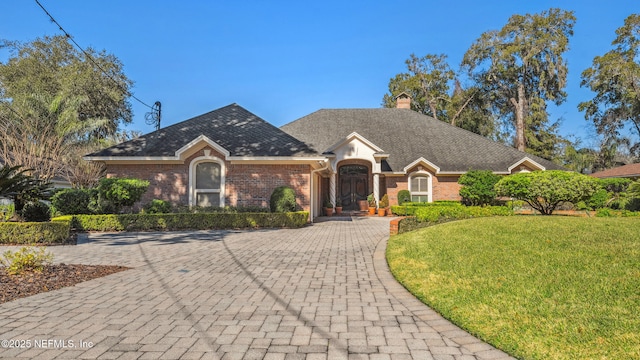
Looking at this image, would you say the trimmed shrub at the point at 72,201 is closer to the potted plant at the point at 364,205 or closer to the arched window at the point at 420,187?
the potted plant at the point at 364,205

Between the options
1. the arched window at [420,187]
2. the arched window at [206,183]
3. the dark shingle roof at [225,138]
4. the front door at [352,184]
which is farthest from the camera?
the front door at [352,184]

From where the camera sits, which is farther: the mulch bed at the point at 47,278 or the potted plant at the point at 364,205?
the potted plant at the point at 364,205

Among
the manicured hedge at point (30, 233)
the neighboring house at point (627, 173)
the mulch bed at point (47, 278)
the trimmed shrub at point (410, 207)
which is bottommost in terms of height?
the mulch bed at point (47, 278)

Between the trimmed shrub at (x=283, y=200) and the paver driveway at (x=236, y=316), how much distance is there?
22.7 feet

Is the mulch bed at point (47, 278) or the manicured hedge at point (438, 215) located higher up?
the manicured hedge at point (438, 215)

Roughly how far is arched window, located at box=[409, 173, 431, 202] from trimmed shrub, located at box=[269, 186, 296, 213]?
9.99 meters

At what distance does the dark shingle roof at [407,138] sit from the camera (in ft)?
75.1

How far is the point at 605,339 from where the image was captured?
323cm

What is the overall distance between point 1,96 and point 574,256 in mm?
38232

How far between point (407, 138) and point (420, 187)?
4698 mm

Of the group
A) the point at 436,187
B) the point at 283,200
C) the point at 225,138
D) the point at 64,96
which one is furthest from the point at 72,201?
the point at 436,187

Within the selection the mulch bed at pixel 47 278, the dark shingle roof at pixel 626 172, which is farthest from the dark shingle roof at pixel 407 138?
the mulch bed at pixel 47 278

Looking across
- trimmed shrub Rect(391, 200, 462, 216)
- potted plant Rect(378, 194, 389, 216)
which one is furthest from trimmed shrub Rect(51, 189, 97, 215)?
trimmed shrub Rect(391, 200, 462, 216)

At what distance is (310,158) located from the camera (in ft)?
50.9
